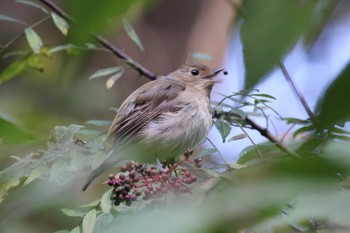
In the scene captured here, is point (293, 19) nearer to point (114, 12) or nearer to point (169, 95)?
→ point (114, 12)

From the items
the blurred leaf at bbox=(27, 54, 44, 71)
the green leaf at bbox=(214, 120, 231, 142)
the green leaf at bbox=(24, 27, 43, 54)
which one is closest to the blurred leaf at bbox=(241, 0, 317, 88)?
the green leaf at bbox=(214, 120, 231, 142)

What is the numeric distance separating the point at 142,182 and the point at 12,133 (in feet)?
3.13

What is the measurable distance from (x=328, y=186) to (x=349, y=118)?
2.1 inches

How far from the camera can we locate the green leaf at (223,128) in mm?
1780

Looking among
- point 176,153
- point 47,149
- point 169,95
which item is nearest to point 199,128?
point 176,153

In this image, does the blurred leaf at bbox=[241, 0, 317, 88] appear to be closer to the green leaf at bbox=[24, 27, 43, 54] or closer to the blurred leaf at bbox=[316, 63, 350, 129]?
the blurred leaf at bbox=[316, 63, 350, 129]

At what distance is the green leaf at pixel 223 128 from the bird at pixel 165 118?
0.35 meters

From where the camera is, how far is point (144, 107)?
2529mm

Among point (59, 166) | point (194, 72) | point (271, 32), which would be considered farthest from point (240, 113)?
point (271, 32)

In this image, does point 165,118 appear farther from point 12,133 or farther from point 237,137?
point 12,133

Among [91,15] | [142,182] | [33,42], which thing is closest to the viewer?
[91,15]

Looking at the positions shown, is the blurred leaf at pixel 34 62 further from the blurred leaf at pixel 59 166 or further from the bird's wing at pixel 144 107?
the blurred leaf at pixel 59 166

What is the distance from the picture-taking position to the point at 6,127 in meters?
0.47

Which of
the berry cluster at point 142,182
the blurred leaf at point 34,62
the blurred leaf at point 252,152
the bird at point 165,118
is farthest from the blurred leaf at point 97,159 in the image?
the blurred leaf at point 34,62
